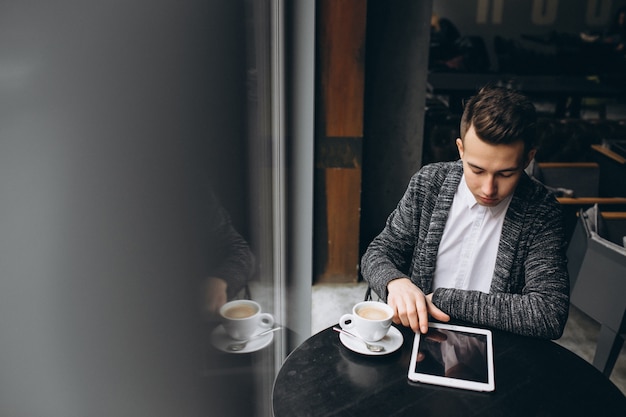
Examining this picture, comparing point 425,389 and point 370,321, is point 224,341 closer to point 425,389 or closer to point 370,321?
point 370,321

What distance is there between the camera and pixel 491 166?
1307mm

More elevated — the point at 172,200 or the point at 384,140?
the point at 172,200

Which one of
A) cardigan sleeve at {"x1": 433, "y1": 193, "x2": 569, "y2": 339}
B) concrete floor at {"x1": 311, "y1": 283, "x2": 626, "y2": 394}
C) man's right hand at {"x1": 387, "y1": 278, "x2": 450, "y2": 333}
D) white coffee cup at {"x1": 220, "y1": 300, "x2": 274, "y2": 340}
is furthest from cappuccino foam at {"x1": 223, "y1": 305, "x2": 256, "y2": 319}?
concrete floor at {"x1": 311, "y1": 283, "x2": 626, "y2": 394}

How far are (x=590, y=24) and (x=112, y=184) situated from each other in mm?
10197

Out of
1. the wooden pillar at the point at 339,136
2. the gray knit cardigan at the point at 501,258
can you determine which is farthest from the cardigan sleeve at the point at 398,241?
the wooden pillar at the point at 339,136

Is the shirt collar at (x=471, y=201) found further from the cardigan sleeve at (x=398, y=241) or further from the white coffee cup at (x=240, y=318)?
the white coffee cup at (x=240, y=318)

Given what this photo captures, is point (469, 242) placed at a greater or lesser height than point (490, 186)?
lesser

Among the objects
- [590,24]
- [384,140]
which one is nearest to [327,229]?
[384,140]

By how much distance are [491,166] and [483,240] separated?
0.30 m

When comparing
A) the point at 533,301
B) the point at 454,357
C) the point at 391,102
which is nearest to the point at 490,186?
the point at 533,301

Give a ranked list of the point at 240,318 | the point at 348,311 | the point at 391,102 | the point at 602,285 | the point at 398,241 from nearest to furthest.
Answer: the point at 240,318 < the point at 398,241 < the point at 602,285 < the point at 348,311 < the point at 391,102

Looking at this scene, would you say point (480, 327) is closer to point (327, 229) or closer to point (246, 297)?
point (246, 297)

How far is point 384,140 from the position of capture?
300 cm

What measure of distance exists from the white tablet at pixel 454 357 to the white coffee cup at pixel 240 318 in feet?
1.21
